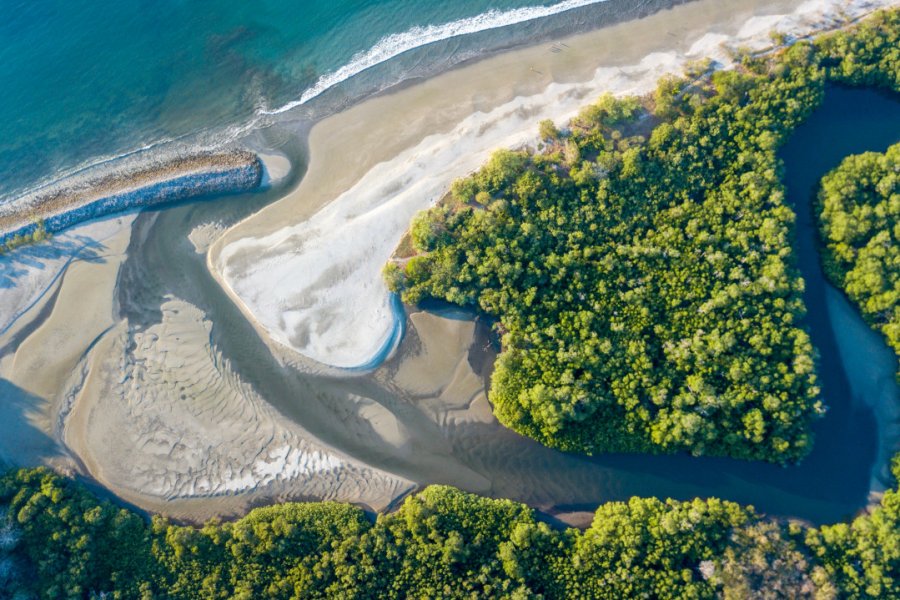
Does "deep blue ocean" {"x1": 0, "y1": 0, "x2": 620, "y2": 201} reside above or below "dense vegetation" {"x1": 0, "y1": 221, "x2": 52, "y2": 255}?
above

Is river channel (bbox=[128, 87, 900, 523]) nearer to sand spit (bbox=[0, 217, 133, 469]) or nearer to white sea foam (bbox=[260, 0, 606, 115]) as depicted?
sand spit (bbox=[0, 217, 133, 469])

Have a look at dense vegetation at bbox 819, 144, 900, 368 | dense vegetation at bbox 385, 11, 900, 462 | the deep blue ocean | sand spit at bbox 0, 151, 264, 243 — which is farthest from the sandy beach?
dense vegetation at bbox 819, 144, 900, 368

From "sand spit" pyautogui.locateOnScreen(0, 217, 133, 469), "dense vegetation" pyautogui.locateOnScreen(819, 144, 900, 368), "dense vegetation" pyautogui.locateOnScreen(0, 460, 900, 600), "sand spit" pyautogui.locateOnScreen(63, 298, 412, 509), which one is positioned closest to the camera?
"dense vegetation" pyautogui.locateOnScreen(0, 460, 900, 600)

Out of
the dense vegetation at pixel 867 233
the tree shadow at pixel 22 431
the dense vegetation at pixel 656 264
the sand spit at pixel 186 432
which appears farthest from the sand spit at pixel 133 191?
the dense vegetation at pixel 867 233

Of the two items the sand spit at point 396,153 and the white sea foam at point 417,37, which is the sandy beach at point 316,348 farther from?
the white sea foam at point 417,37

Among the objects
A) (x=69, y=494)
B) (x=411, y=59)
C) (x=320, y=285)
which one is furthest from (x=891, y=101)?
(x=69, y=494)

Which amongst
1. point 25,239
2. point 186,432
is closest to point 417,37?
point 25,239

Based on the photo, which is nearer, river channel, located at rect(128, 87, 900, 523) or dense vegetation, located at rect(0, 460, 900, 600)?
dense vegetation, located at rect(0, 460, 900, 600)
